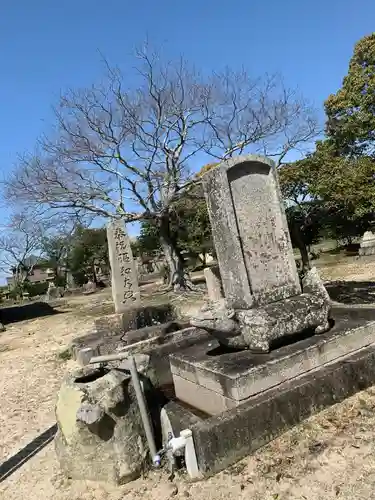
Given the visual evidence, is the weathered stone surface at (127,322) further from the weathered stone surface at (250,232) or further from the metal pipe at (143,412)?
the metal pipe at (143,412)

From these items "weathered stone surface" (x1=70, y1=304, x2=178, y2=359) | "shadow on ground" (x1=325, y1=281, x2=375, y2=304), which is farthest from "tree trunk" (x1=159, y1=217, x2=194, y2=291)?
"weathered stone surface" (x1=70, y1=304, x2=178, y2=359)

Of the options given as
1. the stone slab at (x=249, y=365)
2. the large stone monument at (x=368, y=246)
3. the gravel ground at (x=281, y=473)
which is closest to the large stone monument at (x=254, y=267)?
the stone slab at (x=249, y=365)

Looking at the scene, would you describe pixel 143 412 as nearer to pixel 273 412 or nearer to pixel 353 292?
pixel 273 412

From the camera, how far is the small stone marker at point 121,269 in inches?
351

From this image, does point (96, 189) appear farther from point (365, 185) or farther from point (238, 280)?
point (238, 280)

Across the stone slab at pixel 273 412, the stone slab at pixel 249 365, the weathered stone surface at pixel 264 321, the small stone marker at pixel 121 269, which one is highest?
the small stone marker at pixel 121 269

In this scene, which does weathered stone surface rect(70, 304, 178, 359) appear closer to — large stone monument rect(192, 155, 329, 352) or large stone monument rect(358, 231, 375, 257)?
large stone monument rect(192, 155, 329, 352)

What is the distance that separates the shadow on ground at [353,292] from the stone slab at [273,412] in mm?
4369

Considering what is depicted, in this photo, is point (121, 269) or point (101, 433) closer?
point (101, 433)

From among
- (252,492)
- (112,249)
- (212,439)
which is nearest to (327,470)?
(252,492)

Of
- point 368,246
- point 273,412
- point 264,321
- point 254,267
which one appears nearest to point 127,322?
point 254,267

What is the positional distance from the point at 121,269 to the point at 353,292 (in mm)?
5865

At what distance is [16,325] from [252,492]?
15.2 metres

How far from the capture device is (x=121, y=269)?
9023mm
